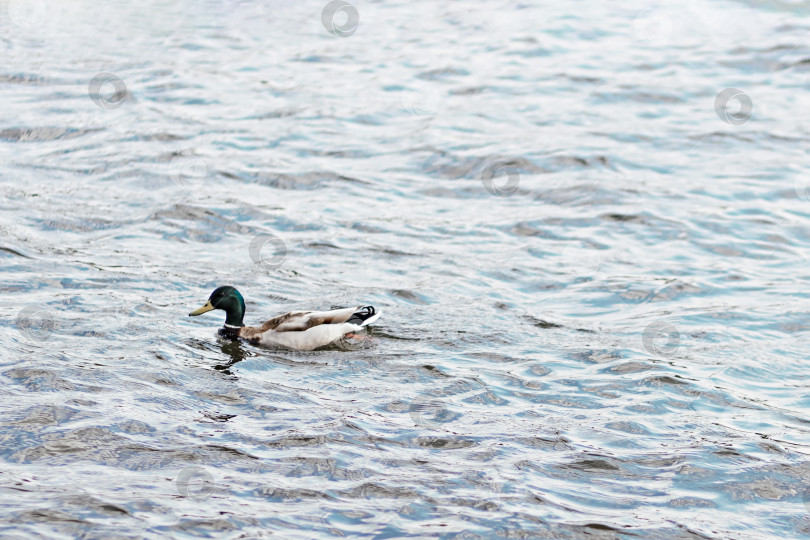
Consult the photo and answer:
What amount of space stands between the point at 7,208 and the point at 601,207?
26.9ft

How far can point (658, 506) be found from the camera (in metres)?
7.45

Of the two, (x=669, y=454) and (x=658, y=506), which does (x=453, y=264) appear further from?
(x=658, y=506)

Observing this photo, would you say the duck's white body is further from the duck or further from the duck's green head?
the duck's green head

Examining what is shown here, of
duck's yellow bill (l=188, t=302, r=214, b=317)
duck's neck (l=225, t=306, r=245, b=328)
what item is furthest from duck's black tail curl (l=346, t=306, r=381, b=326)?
duck's yellow bill (l=188, t=302, r=214, b=317)

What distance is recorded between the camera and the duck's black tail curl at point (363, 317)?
35.4ft

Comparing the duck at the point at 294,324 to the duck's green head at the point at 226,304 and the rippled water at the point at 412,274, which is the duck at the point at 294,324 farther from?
the rippled water at the point at 412,274

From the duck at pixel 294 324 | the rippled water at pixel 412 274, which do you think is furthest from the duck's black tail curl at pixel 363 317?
the rippled water at pixel 412 274

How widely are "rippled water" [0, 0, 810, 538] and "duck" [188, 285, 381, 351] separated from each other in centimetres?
17

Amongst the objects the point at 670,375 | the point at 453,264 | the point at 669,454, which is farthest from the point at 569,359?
the point at 453,264

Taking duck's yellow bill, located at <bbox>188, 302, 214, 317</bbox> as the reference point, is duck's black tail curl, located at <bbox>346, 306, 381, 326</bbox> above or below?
above

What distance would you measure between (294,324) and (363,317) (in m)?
0.71

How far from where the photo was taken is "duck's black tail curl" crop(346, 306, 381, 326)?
10.8 meters

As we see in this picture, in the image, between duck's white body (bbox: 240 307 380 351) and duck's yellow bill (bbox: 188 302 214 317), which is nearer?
duck's white body (bbox: 240 307 380 351)

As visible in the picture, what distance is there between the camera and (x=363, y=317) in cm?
1087
